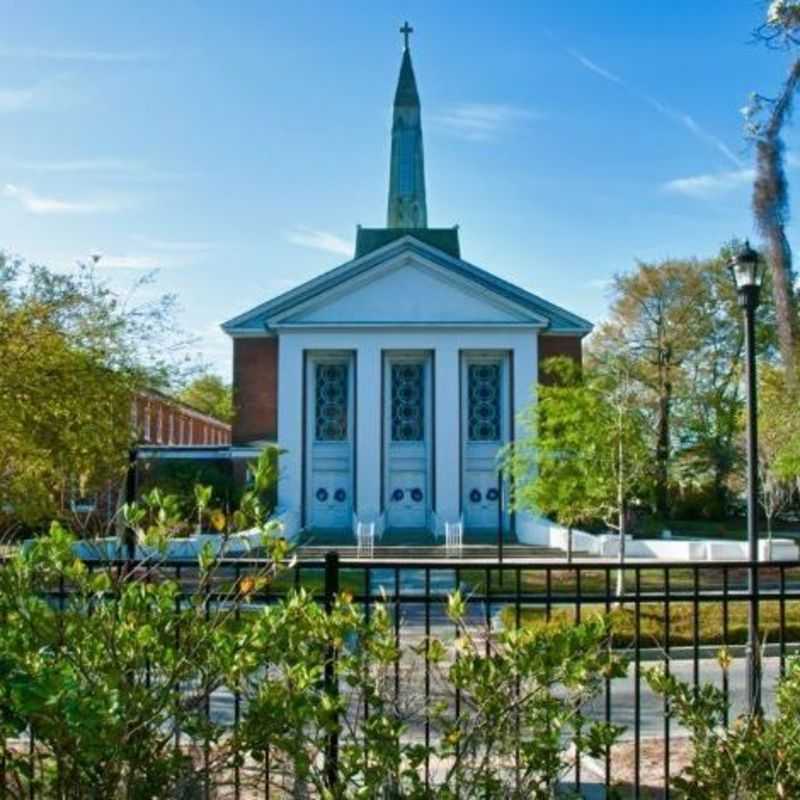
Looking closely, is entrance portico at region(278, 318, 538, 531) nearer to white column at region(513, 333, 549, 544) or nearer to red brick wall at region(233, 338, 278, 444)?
white column at region(513, 333, 549, 544)

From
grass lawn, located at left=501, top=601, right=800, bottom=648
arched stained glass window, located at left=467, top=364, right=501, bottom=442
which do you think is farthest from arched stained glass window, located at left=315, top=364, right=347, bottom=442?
grass lawn, located at left=501, top=601, right=800, bottom=648

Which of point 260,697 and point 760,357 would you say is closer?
point 260,697

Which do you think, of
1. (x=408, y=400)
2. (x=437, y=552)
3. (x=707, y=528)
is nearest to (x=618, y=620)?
(x=437, y=552)

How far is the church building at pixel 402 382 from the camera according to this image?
112 ft

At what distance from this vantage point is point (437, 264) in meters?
34.4

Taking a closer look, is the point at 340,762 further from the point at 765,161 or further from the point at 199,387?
the point at 199,387

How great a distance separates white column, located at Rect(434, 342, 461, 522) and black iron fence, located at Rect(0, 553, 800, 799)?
14265 mm

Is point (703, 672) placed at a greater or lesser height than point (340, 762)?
lesser

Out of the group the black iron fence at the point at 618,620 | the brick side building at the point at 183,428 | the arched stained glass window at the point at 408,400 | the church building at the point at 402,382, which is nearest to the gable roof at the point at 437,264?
the church building at the point at 402,382

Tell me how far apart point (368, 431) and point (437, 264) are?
21.3 feet

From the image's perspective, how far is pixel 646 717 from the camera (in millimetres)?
9156

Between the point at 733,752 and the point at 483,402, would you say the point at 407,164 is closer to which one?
the point at 483,402

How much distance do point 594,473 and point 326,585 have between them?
17.2 meters

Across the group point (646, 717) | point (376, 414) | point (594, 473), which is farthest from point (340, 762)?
point (376, 414)
